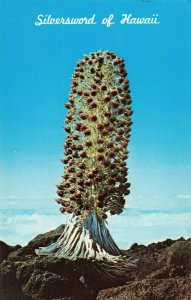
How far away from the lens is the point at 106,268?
2506 millimetres

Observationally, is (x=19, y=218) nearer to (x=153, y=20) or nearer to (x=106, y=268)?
(x=106, y=268)

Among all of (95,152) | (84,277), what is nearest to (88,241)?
(84,277)

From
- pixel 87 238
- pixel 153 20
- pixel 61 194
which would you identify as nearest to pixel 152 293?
pixel 87 238

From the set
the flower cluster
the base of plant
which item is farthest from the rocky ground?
the flower cluster

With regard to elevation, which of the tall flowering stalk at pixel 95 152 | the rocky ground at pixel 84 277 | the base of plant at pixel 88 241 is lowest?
the rocky ground at pixel 84 277

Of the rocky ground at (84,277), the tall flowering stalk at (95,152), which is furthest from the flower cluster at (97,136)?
the rocky ground at (84,277)

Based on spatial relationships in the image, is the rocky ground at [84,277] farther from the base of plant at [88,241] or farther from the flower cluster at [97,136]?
the flower cluster at [97,136]

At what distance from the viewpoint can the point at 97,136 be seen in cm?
248

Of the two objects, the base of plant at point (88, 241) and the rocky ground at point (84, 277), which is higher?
the base of plant at point (88, 241)

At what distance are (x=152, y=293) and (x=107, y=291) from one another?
0.46 feet

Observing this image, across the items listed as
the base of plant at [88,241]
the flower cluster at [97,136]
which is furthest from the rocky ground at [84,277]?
the flower cluster at [97,136]

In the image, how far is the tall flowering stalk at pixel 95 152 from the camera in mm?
2475

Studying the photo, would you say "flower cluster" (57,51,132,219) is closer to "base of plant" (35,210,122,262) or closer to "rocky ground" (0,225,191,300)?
"base of plant" (35,210,122,262)

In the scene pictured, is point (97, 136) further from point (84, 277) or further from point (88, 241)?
point (84, 277)
